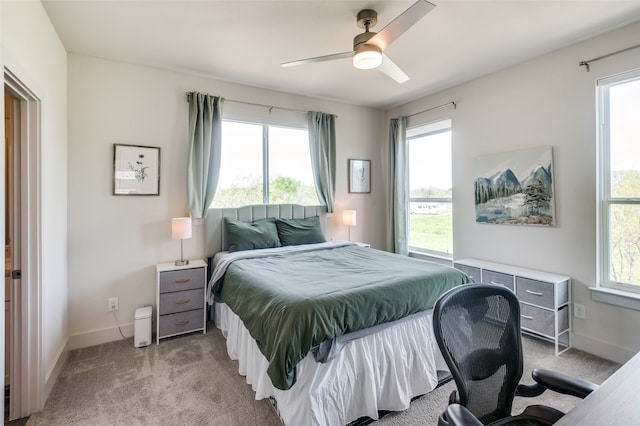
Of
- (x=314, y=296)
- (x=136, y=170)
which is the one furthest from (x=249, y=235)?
(x=314, y=296)

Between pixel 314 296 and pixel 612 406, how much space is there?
1.29 metres

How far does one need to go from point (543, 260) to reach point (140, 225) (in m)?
4.20

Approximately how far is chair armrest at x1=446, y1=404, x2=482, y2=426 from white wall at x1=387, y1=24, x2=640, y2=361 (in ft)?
8.33

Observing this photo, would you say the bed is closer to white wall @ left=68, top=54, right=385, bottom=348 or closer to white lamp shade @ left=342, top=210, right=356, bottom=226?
white wall @ left=68, top=54, right=385, bottom=348

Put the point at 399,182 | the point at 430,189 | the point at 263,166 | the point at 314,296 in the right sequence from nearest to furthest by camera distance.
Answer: the point at 314,296, the point at 263,166, the point at 430,189, the point at 399,182

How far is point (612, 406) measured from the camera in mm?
911

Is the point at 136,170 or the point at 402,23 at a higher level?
the point at 402,23

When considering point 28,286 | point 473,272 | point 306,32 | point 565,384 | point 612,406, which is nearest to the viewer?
point 612,406

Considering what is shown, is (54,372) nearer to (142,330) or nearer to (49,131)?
(142,330)

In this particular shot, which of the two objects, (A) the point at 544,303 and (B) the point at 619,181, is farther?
(A) the point at 544,303

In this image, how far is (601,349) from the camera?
103 inches

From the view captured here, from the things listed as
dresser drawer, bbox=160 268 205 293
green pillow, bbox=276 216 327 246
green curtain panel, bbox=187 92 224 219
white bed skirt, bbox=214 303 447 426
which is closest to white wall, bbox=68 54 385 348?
green curtain panel, bbox=187 92 224 219

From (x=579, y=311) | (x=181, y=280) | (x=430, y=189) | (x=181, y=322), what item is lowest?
(x=181, y=322)

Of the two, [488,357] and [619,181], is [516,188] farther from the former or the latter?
[488,357]
